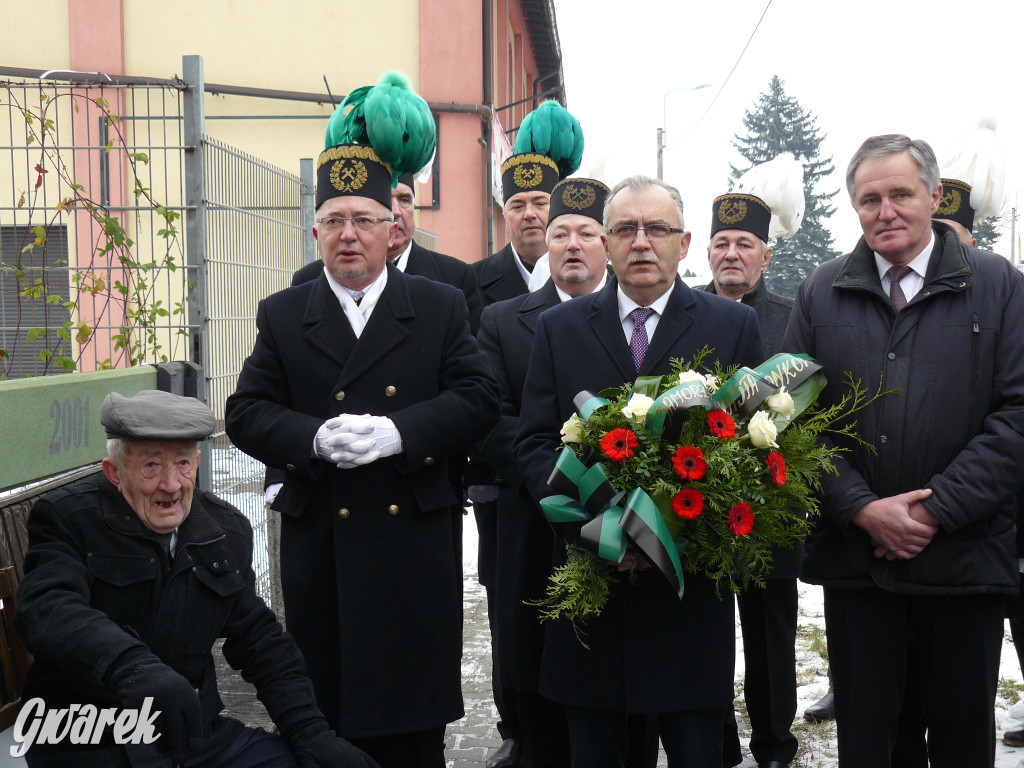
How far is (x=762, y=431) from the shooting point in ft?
9.50

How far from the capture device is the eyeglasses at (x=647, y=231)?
11.5 ft

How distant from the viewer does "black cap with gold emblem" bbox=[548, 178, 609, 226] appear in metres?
4.62

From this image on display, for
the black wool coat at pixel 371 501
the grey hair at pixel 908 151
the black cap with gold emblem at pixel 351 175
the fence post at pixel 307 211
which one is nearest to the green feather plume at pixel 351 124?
the black cap with gold emblem at pixel 351 175

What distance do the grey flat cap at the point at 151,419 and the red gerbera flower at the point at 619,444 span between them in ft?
3.74

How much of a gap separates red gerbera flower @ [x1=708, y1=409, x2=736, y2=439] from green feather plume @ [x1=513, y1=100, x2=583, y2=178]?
324 centimetres

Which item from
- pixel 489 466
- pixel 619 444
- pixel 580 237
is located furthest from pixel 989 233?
pixel 619 444

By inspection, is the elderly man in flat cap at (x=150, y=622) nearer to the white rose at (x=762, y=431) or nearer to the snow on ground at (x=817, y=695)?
the white rose at (x=762, y=431)

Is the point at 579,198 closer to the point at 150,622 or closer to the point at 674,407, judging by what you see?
the point at 674,407

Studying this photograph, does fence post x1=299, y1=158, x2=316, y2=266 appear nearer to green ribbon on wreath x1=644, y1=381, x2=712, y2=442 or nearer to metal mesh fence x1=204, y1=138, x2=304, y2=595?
metal mesh fence x1=204, y1=138, x2=304, y2=595

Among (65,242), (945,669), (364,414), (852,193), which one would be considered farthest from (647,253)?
(65,242)

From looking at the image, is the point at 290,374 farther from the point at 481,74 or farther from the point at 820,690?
the point at 481,74

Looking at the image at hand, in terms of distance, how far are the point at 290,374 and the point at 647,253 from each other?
4.17 ft

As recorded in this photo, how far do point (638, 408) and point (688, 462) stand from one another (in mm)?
201

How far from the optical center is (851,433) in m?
3.45
